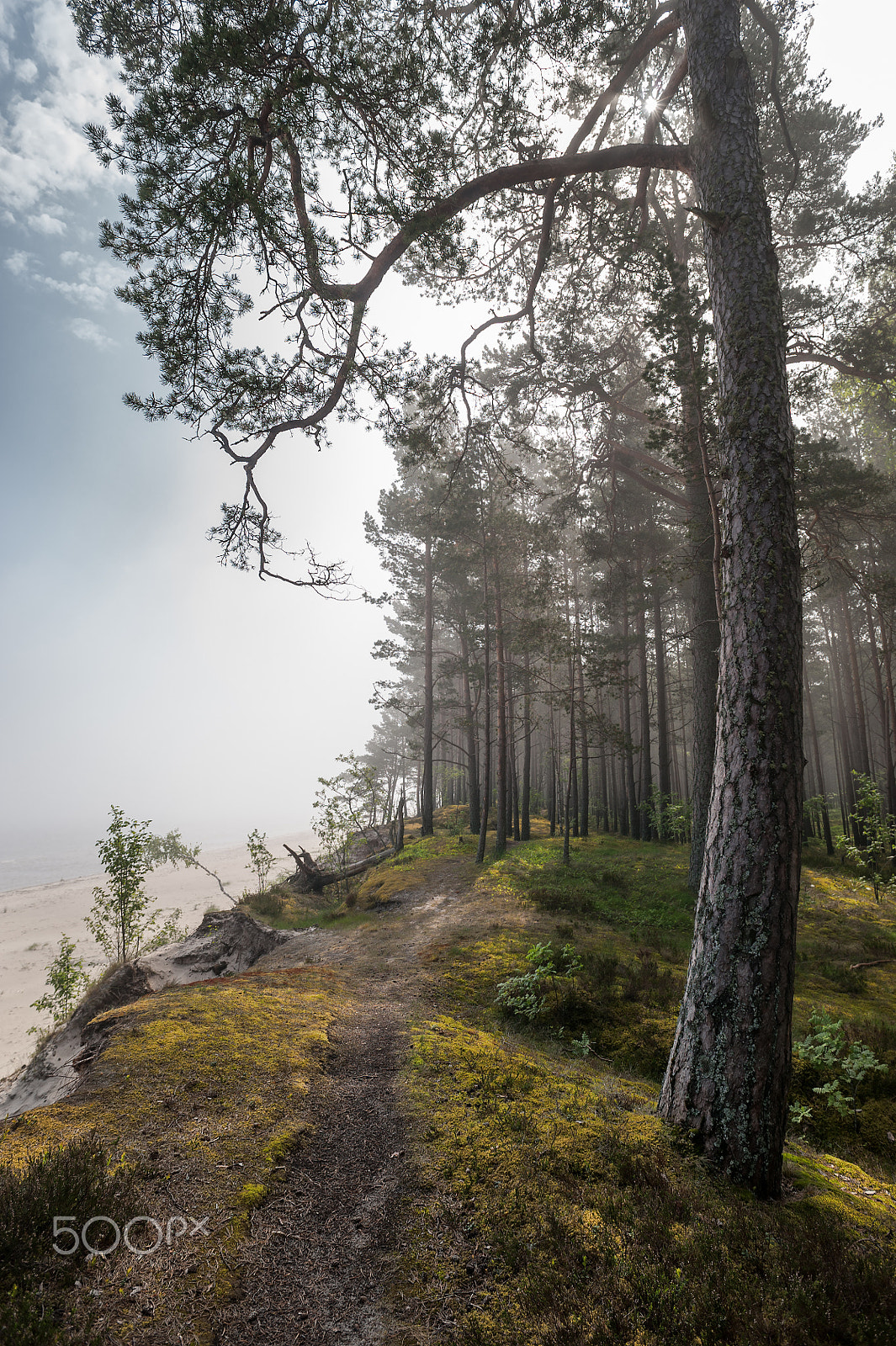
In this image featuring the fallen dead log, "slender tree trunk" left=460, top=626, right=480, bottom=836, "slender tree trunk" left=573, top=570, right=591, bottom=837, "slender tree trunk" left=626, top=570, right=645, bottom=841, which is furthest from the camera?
"slender tree trunk" left=460, top=626, right=480, bottom=836

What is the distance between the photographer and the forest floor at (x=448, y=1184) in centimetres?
215

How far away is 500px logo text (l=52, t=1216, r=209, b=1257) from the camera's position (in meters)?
2.20

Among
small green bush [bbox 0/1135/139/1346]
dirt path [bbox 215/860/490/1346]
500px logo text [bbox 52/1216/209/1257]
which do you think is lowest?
dirt path [bbox 215/860/490/1346]

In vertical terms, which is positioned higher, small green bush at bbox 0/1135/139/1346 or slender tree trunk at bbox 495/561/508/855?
slender tree trunk at bbox 495/561/508/855

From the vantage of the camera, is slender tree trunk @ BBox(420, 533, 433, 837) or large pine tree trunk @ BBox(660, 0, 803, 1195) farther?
slender tree trunk @ BBox(420, 533, 433, 837)

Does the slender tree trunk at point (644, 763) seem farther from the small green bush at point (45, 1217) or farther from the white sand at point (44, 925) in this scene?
the small green bush at point (45, 1217)

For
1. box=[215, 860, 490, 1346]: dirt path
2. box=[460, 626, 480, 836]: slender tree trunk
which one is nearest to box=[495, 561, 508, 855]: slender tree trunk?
box=[460, 626, 480, 836]: slender tree trunk

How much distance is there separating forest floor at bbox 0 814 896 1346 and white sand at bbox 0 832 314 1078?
8.40 meters

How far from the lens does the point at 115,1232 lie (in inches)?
92.0

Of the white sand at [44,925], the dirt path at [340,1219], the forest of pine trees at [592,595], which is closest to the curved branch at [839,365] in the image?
the forest of pine trees at [592,595]

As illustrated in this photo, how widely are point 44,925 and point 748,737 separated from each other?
27.5 m

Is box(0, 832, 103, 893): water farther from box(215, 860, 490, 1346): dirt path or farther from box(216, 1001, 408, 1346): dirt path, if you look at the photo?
box(216, 1001, 408, 1346): dirt path

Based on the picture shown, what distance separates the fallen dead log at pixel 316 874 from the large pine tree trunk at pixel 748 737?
14538 millimetres

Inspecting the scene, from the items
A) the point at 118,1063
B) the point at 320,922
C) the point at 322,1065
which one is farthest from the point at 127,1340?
the point at 320,922
